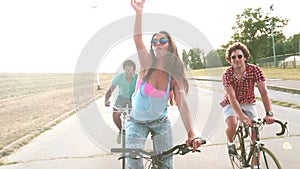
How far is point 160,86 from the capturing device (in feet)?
10.2

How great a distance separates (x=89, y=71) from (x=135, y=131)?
3.89 ft

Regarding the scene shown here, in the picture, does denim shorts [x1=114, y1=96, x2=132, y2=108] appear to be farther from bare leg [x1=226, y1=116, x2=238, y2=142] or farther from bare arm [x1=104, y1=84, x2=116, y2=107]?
bare leg [x1=226, y1=116, x2=238, y2=142]

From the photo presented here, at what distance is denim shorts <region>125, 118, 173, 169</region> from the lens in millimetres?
3078

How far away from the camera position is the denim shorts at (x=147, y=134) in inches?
121

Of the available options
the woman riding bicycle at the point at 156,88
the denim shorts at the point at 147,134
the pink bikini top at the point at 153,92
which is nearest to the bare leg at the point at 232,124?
the denim shorts at the point at 147,134

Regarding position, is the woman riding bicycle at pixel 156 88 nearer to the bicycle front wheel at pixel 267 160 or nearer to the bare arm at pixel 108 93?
the bicycle front wheel at pixel 267 160

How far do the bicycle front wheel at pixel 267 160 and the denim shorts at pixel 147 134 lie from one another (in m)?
1.39

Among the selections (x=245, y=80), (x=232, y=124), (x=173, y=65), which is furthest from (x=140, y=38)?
(x=232, y=124)

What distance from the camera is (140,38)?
9.77ft

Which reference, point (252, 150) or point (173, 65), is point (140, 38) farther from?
point (252, 150)

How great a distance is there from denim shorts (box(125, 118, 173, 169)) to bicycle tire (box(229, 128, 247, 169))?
191 centimetres

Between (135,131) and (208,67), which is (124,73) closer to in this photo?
(208,67)

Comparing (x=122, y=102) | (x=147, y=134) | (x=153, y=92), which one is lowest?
(x=147, y=134)

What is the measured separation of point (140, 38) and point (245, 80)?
2.10 metres
